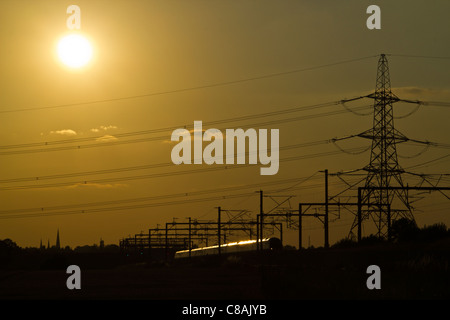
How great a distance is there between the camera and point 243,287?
24359 millimetres

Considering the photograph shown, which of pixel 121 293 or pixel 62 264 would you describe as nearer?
pixel 121 293
